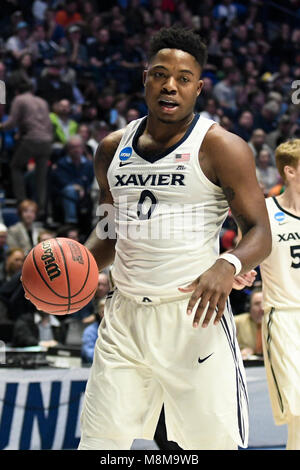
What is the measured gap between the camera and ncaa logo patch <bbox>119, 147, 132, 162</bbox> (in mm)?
3459

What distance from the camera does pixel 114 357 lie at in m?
3.25

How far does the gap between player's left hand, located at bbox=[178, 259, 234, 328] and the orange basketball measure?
0.60 meters

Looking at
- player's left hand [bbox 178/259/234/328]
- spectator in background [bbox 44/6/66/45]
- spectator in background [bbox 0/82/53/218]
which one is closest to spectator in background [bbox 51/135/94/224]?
spectator in background [bbox 0/82/53/218]

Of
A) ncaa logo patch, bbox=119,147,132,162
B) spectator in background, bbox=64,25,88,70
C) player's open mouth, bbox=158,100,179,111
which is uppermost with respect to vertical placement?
spectator in background, bbox=64,25,88,70

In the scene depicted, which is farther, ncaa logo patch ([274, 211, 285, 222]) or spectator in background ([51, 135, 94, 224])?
spectator in background ([51, 135, 94, 224])

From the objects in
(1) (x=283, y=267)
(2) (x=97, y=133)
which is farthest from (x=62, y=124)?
(1) (x=283, y=267)

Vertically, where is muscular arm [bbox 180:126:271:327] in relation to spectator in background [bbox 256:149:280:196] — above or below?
above

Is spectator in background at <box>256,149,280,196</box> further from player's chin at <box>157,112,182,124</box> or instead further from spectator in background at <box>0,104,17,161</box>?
player's chin at <box>157,112,182,124</box>

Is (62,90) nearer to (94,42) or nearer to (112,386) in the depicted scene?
(94,42)

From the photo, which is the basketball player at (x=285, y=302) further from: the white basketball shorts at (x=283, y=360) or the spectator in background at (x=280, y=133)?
the spectator in background at (x=280, y=133)

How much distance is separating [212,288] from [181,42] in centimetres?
112

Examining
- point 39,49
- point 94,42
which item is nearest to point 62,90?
point 39,49

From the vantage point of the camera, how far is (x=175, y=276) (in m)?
3.22
